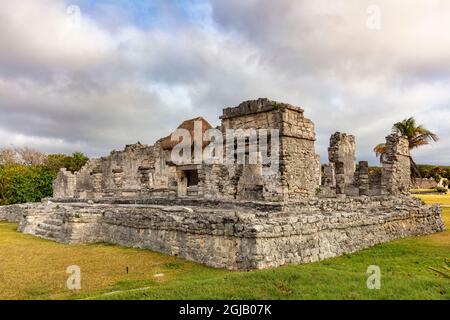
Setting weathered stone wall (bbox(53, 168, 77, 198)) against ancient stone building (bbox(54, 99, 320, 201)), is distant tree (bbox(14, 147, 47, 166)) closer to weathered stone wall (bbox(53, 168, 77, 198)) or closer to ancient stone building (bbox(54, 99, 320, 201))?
weathered stone wall (bbox(53, 168, 77, 198))

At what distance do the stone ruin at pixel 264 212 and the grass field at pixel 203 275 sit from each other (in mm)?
490

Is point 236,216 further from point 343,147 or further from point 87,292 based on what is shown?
point 343,147

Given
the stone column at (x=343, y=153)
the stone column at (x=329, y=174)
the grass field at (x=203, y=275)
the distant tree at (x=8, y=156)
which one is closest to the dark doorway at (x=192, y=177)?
the stone column at (x=329, y=174)

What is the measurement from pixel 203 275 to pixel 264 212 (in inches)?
99.7

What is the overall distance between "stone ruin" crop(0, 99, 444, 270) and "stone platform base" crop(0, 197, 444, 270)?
0.02 metres

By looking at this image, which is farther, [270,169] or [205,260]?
[270,169]

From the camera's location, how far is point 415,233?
1320cm

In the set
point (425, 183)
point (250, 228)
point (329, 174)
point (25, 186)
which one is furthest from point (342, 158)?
point (425, 183)

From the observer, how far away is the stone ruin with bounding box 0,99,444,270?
8.12 meters

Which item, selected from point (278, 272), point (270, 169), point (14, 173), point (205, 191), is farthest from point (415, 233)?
point (14, 173)

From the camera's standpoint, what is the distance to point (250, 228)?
7.63 m

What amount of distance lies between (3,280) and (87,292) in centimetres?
218

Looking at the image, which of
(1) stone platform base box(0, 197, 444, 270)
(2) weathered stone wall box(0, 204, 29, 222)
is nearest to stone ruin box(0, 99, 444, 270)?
(1) stone platform base box(0, 197, 444, 270)
